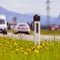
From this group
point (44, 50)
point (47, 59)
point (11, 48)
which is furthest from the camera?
point (11, 48)

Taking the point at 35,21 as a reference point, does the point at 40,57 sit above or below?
below

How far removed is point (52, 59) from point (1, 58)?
1167mm

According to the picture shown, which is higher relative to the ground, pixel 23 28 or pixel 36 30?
pixel 36 30

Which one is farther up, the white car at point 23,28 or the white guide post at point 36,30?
the white guide post at point 36,30

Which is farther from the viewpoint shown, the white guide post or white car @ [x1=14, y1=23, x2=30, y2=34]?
white car @ [x1=14, y1=23, x2=30, y2=34]

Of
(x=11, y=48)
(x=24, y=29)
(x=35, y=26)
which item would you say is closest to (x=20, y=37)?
(x=35, y=26)

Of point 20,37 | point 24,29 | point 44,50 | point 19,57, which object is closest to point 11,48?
point 44,50

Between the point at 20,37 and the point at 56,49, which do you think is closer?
the point at 56,49

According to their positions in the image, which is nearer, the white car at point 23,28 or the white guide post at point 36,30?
the white guide post at point 36,30

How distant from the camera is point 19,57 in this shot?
27.3 feet

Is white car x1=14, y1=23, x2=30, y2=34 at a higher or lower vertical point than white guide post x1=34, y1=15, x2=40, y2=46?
lower

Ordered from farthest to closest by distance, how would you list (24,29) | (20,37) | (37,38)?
(24,29) < (20,37) < (37,38)

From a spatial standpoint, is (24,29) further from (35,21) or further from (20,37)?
(35,21)

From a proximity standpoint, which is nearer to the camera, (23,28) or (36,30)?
(36,30)
